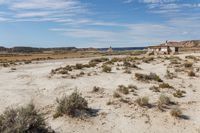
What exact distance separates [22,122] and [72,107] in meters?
4.04

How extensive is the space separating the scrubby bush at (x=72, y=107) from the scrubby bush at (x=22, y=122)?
2.31 metres

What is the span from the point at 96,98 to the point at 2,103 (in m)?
5.26

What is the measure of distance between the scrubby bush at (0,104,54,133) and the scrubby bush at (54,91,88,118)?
2.31 meters

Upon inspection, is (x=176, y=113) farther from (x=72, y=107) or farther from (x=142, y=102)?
(x=72, y=107)

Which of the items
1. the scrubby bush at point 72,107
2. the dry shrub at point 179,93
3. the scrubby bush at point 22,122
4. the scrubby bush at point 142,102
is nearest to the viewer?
the scrubby bush at point 22,122

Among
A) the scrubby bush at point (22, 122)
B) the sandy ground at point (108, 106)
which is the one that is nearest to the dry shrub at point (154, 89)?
the sandy ground at point (108, 106)

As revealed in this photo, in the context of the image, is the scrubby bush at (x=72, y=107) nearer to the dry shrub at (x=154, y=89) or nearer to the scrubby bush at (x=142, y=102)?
the scrubby bush at (x=142, y=102)

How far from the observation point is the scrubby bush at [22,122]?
12.8 meters

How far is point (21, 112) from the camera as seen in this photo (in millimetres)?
13867

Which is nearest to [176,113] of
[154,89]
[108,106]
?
[108,106]

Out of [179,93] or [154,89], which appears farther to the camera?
[154,89]

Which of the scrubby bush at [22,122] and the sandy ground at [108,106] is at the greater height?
the scrubby bush at [22,122]

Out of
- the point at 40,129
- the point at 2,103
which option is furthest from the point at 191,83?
the point at 40,129

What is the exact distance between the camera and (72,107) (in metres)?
16.8
